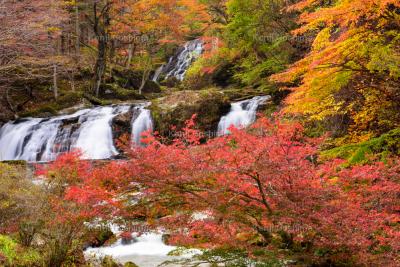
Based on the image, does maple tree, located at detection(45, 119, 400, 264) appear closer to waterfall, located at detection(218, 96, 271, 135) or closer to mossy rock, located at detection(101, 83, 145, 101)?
waterfall, located at detection(218, 96, 271, 135)

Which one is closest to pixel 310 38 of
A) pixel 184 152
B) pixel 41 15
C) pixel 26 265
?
pixel 41 15

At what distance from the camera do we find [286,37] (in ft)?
53.6

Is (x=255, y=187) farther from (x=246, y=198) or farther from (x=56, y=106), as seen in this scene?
(x=56, y=106)

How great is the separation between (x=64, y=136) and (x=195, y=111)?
666cm

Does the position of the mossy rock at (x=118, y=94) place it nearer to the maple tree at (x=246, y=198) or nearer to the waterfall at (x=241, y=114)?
the waterfall at (x=241, y=114)

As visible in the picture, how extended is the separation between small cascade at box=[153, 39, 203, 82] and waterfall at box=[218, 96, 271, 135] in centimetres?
1637

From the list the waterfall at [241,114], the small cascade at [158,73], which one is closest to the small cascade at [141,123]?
the waterfall at [241,114]

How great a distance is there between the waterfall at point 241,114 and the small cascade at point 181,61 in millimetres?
16368

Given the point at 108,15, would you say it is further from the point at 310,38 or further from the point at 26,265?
the point at 26,265

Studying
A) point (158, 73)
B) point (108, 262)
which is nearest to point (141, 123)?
point (108, 262)

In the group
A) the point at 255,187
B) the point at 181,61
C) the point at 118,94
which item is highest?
the point at 255,187

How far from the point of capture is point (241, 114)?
1819 cm

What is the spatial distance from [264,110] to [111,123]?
24.8 ft

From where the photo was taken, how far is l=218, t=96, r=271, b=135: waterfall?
17875 mm
